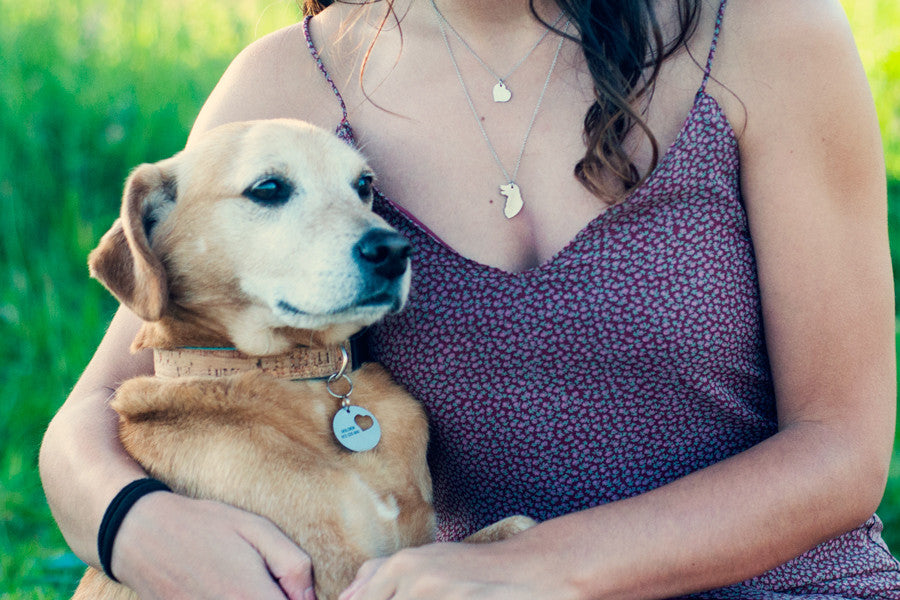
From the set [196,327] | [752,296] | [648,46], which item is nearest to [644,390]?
[752,296]

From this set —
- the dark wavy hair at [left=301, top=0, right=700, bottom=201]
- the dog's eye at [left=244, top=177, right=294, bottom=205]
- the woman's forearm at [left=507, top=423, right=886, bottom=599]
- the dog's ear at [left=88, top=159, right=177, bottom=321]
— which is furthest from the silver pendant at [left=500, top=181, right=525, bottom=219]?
the dog's ear at [left=88, top=159, right=177, bottom=321]

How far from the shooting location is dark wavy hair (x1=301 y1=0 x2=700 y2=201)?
1.67m

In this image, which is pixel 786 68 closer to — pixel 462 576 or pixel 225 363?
pixel 462 576

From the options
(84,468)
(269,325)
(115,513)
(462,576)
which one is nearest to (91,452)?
(84,468)

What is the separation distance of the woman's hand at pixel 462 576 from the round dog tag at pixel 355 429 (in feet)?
1.23

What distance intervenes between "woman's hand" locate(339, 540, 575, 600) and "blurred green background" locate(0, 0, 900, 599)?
1642mm

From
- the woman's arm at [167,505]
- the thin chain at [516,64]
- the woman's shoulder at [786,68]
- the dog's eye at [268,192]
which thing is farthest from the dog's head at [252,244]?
the woman's shoulder at [786,68]

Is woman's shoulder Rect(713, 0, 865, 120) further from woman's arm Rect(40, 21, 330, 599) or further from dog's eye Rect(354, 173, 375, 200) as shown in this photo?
woman's arm Rect(40, 21, 330, 599)

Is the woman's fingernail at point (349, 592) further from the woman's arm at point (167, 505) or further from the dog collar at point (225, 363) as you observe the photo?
the dog collar at point (225, 363)

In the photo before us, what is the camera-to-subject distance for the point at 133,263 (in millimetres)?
1781

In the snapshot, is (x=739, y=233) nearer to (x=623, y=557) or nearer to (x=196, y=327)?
(x=623, y=557)

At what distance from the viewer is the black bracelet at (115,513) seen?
155 cm

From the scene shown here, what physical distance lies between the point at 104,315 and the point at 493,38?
2552 mm

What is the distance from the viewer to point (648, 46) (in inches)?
68.2
